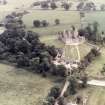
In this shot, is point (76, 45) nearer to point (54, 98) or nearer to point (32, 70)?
point (32, 70)

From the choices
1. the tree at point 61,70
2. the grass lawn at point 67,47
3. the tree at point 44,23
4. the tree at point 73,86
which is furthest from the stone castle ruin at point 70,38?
the tree at point 73,86

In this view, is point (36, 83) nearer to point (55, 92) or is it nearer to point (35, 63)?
point (35, 63)

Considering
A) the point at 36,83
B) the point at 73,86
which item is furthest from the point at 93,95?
the point at 36,83

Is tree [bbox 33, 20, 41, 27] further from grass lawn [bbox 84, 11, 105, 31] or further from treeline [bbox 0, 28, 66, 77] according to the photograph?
grass lawn [bbox 84, 11, 105, 31]

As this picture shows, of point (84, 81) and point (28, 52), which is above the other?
point (28, 52)

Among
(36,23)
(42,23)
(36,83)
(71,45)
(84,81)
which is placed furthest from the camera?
(42,23)
